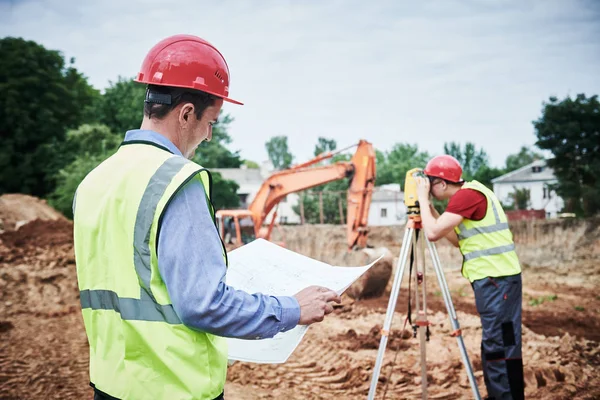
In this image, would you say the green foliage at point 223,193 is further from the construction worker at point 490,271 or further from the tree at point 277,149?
the tree at point 277,149

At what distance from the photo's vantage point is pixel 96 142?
2292 cm

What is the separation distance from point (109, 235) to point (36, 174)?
83.7 feet

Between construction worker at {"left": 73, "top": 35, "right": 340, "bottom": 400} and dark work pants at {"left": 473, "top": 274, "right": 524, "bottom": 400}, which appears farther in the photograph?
dark work pants at {"left": 473, "top": 274, "right": 524, "bottom": 400}

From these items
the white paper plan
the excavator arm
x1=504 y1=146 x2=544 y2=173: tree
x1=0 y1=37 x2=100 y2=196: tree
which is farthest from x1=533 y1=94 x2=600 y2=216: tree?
x1=504 y1=146 x2=544 y2=173: tree

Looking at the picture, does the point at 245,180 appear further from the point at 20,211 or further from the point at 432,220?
the point at 432,220

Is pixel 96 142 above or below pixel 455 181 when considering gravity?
above

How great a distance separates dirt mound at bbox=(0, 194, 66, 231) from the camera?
15.0m

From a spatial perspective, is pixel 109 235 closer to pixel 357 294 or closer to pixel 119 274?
pixel 119 274

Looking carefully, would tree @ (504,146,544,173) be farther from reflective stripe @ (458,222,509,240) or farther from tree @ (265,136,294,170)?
reflective stripe @ (458,222,509,240)

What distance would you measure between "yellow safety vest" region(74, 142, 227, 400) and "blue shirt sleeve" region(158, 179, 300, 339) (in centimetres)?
4

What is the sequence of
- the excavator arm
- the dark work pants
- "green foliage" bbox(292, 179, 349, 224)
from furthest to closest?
1. "green foliage" bbox(292, 179, 349, 224)
2. the excavator arm
3. the dark work pants

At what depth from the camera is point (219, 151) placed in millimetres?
33875

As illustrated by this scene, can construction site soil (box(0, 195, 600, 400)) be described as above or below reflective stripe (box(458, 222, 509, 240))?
below

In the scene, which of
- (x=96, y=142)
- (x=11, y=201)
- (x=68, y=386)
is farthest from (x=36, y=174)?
(x=68, y=386)
